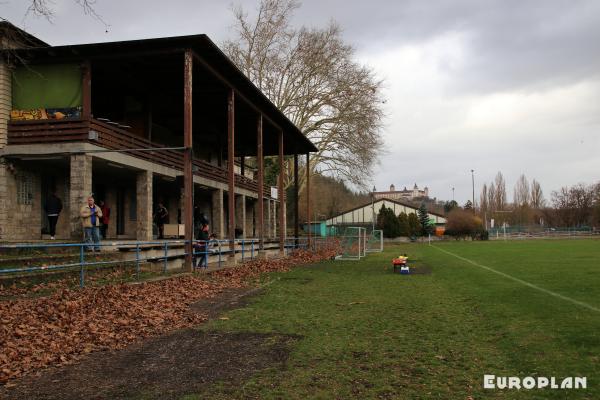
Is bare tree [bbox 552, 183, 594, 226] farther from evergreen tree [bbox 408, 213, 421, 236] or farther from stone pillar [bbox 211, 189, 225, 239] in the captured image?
stone pillar [bbox 211, 189, 225, 239]

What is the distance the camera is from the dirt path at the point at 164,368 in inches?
191

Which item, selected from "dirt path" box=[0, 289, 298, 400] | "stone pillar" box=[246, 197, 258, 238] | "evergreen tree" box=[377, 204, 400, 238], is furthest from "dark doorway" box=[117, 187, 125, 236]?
"evergreen tree" box=[377, 204, 400, 238]

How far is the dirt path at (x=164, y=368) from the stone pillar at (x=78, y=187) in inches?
444

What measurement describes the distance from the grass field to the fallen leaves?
1.25m

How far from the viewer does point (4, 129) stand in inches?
717

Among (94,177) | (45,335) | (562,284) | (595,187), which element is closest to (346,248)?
(94,177)

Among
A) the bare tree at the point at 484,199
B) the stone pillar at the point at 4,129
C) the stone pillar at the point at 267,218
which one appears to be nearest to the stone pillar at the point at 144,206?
the stone pillar at the point at 4,129

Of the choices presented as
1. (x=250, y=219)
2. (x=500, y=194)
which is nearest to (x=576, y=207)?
(x=500, y=194)

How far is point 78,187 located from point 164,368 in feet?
43.8

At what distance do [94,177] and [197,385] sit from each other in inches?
787

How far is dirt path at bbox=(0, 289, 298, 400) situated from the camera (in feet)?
15.9

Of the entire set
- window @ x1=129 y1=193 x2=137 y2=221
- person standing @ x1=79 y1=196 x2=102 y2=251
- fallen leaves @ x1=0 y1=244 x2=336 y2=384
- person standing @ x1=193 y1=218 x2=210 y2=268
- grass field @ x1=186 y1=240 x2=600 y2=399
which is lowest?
grass field @ x1=186 y1=240 x2=600 y2=399

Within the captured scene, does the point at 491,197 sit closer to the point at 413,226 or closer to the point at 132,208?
the point at 413,226

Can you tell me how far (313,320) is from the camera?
28.0 ft
